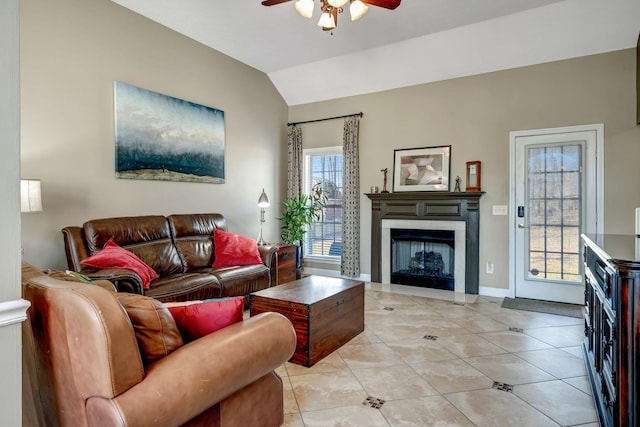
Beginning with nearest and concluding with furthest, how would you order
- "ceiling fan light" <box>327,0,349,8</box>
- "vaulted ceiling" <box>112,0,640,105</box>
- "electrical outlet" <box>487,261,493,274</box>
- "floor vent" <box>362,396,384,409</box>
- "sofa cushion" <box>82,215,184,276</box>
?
"floor vent" <box>362,396,384,409</box> < "ceiling fan light" <box>327,0,349,8</box> < "sofa cushion" <box>82,215,184,276</box> < "vaulted ceiling" <box>112,0,640,105</box> < "electrical outlet" <box>487,261,493,274</box>

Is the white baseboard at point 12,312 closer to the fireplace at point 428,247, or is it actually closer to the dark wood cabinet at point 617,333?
the dark wood cabinet at point 617,333

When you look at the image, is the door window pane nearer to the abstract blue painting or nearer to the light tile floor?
the light tile floor

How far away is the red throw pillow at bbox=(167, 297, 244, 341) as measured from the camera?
156 centimetres

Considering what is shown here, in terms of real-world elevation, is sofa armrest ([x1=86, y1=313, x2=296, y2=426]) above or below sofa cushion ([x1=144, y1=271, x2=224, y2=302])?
above

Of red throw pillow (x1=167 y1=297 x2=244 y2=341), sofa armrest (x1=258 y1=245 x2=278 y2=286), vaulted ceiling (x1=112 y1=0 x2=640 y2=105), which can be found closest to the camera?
red throw pillow (x1=167 y1=297 x2=244 y2=341)

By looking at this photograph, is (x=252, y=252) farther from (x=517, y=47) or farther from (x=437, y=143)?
(x=517, y=47)

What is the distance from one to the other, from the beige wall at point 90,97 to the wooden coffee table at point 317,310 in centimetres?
206

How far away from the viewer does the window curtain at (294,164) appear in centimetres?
616

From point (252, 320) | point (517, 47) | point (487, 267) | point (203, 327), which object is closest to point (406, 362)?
point (252, 320)

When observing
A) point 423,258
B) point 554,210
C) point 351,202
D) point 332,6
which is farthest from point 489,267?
point 332,6

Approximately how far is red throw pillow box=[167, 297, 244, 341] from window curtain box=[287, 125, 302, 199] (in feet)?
15.1

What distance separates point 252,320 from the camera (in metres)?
1.64

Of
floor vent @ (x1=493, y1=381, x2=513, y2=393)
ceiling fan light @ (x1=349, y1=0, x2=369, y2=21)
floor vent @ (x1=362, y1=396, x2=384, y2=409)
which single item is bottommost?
floor vent @ (x1=362, y1=396, x2=384, y2=409)

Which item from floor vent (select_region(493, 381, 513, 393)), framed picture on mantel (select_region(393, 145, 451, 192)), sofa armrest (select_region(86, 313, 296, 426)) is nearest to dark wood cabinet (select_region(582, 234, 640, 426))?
floor vent (select_region(493, 381, 513, 393))
